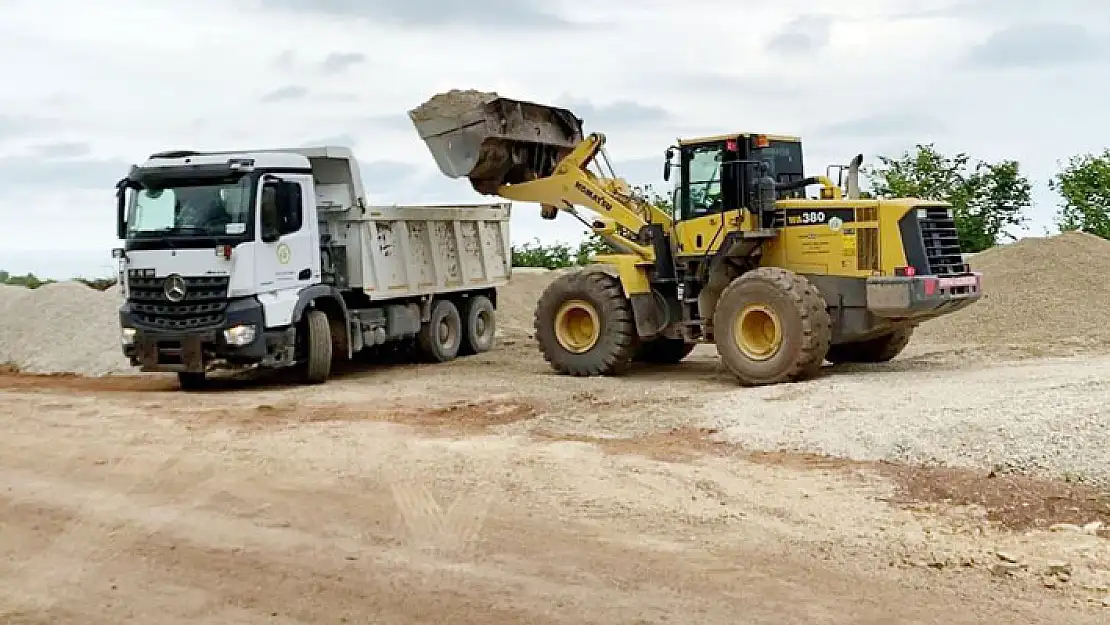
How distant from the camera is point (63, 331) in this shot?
23.4 meters

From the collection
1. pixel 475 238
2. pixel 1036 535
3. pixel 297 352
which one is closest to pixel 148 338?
pixel 297 352

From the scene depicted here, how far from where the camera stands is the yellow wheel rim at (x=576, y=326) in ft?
52.4

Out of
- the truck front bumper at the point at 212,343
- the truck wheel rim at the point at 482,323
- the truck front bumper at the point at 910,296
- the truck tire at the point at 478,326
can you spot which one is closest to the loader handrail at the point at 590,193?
the truck front bumper at the point at 910,296

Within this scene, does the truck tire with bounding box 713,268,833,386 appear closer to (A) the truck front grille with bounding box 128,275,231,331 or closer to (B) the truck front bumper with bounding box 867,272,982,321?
(B) the truck front bumper with bounding box 867,272,982,321

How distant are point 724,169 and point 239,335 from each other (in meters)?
6.15

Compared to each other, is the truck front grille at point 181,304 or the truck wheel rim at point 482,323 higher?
the truck front grille at point 181,304

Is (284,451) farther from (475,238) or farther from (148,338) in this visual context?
(475,238)

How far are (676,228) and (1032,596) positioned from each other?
914cm

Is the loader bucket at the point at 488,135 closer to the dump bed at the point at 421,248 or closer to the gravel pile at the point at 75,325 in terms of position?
the dump bed at the point at 421,248

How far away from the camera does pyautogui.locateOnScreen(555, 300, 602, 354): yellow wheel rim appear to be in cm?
1598

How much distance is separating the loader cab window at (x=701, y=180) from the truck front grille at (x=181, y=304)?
565 centimetres

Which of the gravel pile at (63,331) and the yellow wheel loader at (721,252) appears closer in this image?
the yellow wheel loader at (721,252)

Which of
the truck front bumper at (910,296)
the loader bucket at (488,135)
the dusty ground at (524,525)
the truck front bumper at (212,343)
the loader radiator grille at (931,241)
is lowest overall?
the dusty ground at (524,525)

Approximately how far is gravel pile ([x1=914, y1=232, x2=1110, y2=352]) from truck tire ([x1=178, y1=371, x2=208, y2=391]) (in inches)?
431
